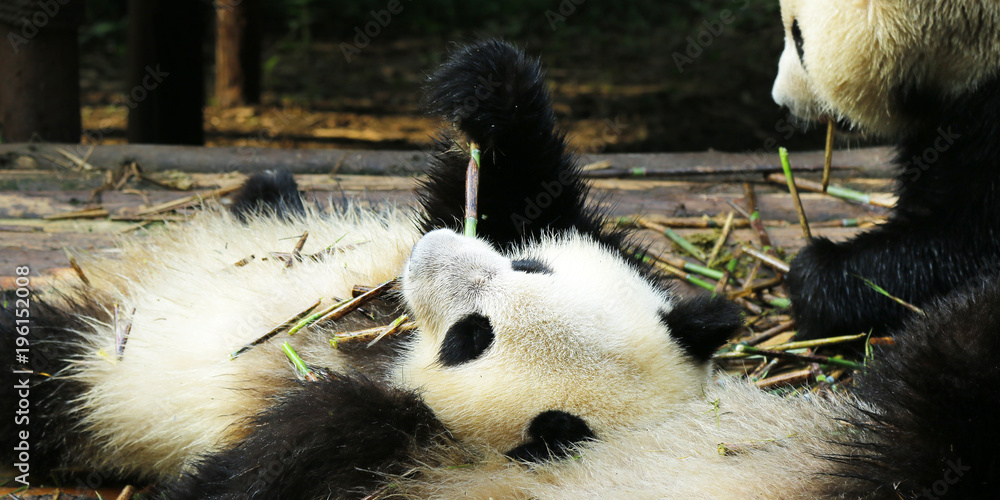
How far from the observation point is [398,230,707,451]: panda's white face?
60.9 inches

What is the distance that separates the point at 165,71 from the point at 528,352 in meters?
3.26

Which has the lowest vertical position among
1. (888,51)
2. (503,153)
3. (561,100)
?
(503,153)

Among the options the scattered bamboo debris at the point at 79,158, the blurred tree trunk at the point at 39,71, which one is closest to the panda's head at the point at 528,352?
the scattered bamboo debris at the point at 79,158

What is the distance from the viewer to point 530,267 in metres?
1.69

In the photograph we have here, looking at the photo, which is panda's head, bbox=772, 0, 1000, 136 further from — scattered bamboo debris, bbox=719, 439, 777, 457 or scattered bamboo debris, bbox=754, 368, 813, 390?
scattered bamboo debris, bbox=719, 439, 777, 457

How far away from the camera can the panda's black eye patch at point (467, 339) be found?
157cm

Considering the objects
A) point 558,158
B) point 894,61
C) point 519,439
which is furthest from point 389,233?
point 894,61

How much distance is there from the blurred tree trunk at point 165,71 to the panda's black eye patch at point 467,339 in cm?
308

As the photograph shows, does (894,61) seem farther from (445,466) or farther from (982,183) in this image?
(445,466)

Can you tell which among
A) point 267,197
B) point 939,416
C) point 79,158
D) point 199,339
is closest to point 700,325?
point 939,416

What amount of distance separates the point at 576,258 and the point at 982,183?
1076mm

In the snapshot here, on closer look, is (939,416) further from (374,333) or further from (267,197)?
(267,197)

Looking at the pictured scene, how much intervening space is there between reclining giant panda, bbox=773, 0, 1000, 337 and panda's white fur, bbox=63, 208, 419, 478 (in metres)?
1.15

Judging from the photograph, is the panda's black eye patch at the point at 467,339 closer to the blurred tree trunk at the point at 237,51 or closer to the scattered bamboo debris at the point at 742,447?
the scattered bamboo debris at the point at 742,447
